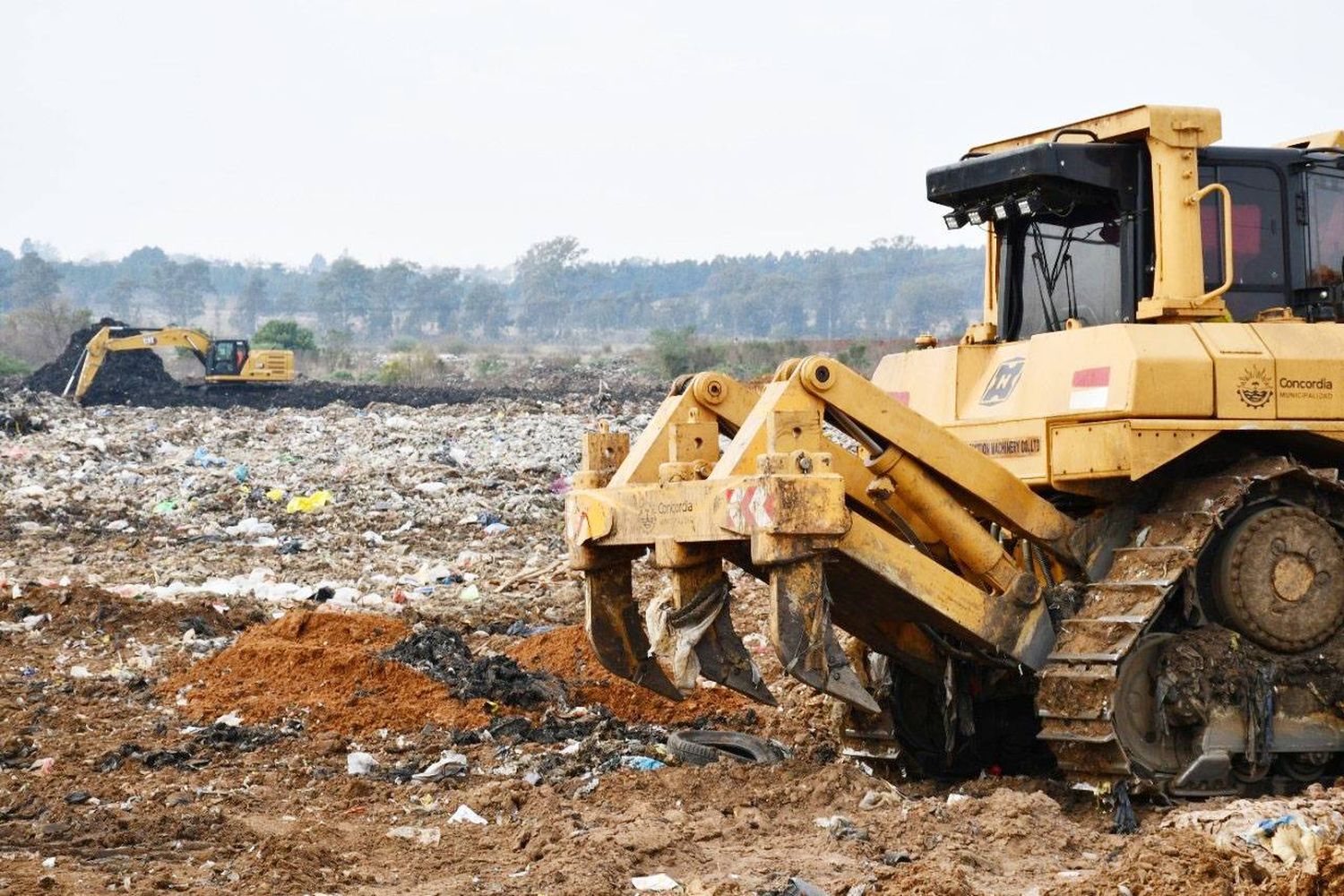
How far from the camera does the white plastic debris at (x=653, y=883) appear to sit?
17.5 ft

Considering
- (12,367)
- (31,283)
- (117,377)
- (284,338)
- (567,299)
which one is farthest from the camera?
(567,299)

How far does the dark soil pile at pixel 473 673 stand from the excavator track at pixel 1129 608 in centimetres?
335

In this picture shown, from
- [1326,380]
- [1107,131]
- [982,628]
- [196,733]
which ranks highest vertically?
[1107,131]

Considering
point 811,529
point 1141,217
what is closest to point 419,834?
point 811,529

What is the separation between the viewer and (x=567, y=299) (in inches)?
4124

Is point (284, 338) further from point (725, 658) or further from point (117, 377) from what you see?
point (725, 658)

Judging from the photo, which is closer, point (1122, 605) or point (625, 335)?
point (1122, 605)

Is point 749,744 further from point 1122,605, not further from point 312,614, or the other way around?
point 312,614

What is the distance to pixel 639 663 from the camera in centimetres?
732

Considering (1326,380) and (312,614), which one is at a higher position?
A: (1326,380)

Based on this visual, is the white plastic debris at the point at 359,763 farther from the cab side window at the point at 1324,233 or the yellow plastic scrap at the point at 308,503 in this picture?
the yellow plastic scrap at the point at 308,503

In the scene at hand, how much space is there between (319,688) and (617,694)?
63.5 inches

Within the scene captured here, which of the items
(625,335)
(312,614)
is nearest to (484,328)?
(625,335)

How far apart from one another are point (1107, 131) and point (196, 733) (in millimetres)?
5197
